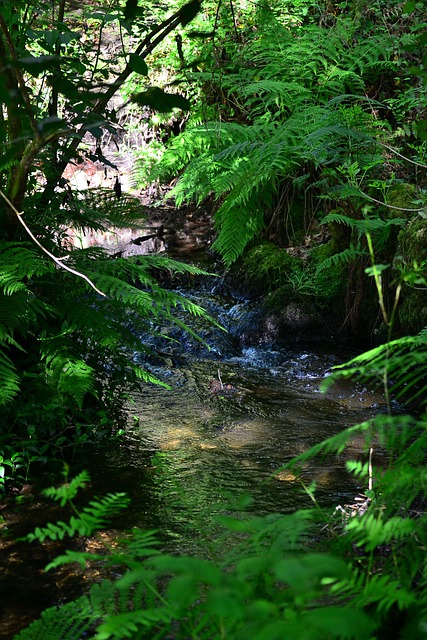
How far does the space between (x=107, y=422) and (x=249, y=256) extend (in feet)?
11.0

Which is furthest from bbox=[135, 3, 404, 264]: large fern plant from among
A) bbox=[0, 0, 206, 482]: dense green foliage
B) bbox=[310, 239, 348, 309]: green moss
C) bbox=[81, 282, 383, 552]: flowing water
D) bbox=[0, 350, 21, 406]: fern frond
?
bbox=[0, 350, 21, 406]: fern frond

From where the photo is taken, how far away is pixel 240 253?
580cm

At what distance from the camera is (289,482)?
9.76 ft

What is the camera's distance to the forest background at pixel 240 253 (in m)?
1.23

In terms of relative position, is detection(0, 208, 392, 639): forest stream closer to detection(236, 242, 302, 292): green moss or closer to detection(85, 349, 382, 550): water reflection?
detection(85, 349, 382, 550): water reflection

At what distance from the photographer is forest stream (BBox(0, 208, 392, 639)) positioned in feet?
7.69

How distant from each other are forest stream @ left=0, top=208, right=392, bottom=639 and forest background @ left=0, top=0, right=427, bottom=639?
0.66 ft

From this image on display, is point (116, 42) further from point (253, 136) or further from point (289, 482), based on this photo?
point (289, 482)

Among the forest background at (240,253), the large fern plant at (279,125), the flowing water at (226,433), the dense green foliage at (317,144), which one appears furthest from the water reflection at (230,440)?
the large fern plant at (279,125)

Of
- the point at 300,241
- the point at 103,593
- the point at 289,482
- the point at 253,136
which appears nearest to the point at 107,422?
the point at 289,482

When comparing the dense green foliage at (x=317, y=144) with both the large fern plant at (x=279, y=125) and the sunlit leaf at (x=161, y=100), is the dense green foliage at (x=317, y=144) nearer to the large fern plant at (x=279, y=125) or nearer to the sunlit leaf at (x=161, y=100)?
the large fern plant at (x=279, y=125)

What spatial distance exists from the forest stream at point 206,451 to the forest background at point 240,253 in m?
0.20

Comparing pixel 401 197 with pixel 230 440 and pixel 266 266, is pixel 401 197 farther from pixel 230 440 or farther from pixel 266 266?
pixel 230 440

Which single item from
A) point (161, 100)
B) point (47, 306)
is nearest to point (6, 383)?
point (47, 306)
